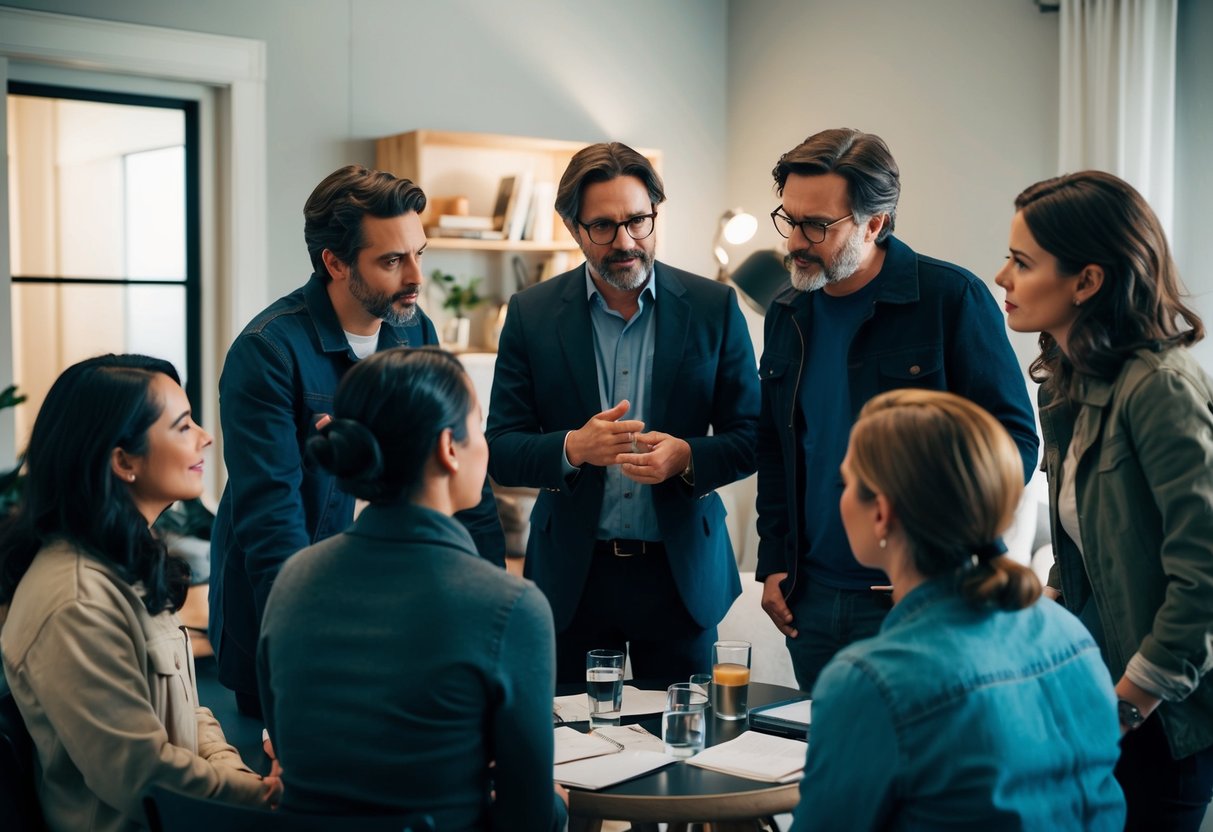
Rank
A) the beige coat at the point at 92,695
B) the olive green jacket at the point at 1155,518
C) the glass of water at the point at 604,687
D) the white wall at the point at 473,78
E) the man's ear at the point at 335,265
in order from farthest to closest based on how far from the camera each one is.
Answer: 1. the white wall at the point at 473,78
2. the man's ear at the point at 335,265
3. the glass of water at the point at 604,687
4. the olive green jacket at the point at 1155,518
5. the beige coat at the point at 92,695

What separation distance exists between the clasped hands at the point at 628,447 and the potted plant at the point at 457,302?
2.58 m

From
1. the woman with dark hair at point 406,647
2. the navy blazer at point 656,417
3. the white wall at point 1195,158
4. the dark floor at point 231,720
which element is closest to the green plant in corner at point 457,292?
the dark floor at point 231,720

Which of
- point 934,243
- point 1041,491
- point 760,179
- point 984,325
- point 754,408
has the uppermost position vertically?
point 760,179

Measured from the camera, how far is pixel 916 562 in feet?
4.12

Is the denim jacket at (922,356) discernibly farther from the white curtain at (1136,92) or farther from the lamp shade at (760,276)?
the lamp shade at (760,276)

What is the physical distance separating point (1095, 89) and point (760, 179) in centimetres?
174

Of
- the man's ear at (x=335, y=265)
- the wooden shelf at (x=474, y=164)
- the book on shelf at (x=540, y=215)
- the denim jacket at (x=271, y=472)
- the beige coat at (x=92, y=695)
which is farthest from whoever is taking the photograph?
the book on shelf at (x=540, y=215)

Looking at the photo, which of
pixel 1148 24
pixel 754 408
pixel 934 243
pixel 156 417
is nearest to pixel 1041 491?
pixel 934 243

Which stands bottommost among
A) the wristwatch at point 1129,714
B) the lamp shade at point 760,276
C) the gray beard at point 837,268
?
the wristwatch at point 1129,714

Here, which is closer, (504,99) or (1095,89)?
(1095,89)

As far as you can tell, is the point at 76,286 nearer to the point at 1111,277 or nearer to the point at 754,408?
the point at 754,408

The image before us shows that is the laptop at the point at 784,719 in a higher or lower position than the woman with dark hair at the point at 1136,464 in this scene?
lower

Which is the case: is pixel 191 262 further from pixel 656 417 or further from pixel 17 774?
pixel 17 774

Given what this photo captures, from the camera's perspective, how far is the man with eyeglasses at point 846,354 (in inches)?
83.5
